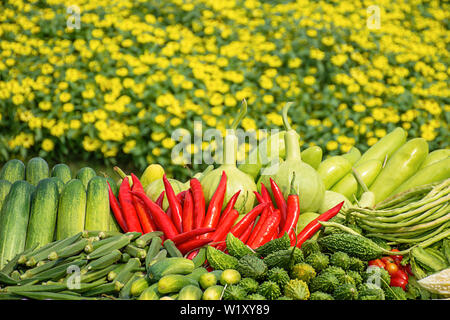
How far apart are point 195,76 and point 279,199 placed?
2560mm

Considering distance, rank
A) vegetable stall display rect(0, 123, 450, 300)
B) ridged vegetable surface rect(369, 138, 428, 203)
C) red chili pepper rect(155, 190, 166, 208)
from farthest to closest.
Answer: ridged vegetable surface rect(369, 138, 428, 203) < red chili pepper rect(155, 190, 166, 208) < vegetable stall display rect(0, 123, 450, 300)

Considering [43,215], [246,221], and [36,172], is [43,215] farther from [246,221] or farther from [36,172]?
[246,221]

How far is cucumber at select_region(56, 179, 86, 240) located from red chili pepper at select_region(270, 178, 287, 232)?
0.90 metres

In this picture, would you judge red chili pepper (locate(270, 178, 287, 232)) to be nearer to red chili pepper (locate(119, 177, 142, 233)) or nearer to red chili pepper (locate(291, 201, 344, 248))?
red chili pepper (locate(291, 201, 344, 248))

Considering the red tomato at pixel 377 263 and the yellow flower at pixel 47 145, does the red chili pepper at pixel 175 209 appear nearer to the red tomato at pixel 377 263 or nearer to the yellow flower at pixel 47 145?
the red tomato at pixel 377 263

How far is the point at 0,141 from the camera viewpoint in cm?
470

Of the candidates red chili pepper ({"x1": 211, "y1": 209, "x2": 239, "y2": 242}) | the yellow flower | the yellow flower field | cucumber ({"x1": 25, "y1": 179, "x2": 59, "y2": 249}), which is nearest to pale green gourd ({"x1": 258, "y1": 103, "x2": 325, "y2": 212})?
red chili pepper ({"x1": 211, "y1": 209, "x2": 239, "y2": 242})

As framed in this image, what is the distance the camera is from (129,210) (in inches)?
86.0

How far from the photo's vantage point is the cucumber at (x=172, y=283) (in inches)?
64.0

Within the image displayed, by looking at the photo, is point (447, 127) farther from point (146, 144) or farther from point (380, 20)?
point (146, 144)

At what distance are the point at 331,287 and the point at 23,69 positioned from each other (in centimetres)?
425

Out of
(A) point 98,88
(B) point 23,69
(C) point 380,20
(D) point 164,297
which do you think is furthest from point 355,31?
(D) point 164,297

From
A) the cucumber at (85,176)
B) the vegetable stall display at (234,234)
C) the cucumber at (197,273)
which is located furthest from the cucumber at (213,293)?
the cucumber at (85,176)

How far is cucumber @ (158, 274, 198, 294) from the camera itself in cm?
162
